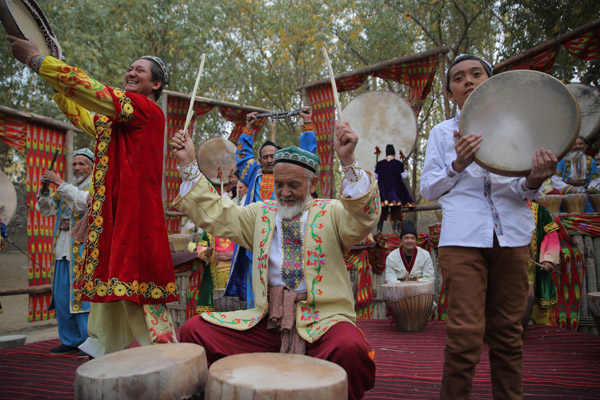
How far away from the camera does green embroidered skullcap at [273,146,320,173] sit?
8.07ft

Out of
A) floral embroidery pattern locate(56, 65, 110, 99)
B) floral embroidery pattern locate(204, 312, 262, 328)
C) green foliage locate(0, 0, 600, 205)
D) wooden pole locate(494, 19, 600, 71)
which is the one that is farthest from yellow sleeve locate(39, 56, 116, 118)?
green foliage locate(0, 0, 600, 205)

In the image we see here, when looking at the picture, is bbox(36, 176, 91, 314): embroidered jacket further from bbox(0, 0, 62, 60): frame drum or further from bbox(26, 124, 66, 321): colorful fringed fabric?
bbox(26, 124, 66, 321): colorful fringed fabric

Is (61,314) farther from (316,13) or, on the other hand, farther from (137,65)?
(316,13)

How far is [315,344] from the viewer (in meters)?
2.22

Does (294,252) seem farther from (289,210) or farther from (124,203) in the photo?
(124,203)

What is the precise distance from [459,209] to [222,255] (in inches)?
172

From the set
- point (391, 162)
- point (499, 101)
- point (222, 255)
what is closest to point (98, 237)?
point (499, 101)

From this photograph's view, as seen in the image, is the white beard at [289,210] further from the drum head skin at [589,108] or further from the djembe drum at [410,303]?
the drum head skin at [589,108]

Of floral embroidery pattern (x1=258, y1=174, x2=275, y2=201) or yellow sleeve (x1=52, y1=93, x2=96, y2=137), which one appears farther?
floral embroidery pattern (x1=258, y1=174, x2=275, y2=201)

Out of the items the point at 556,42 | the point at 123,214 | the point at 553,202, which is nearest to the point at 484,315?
the point at 123,214

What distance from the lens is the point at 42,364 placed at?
419 cm

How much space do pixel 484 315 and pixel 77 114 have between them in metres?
2.62

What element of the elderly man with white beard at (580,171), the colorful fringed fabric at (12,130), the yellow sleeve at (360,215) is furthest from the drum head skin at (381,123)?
the yellow sleeve at (360,215)

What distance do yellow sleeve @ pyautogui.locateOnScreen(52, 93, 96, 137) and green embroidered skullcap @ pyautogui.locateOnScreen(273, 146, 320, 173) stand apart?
131 centimetres
